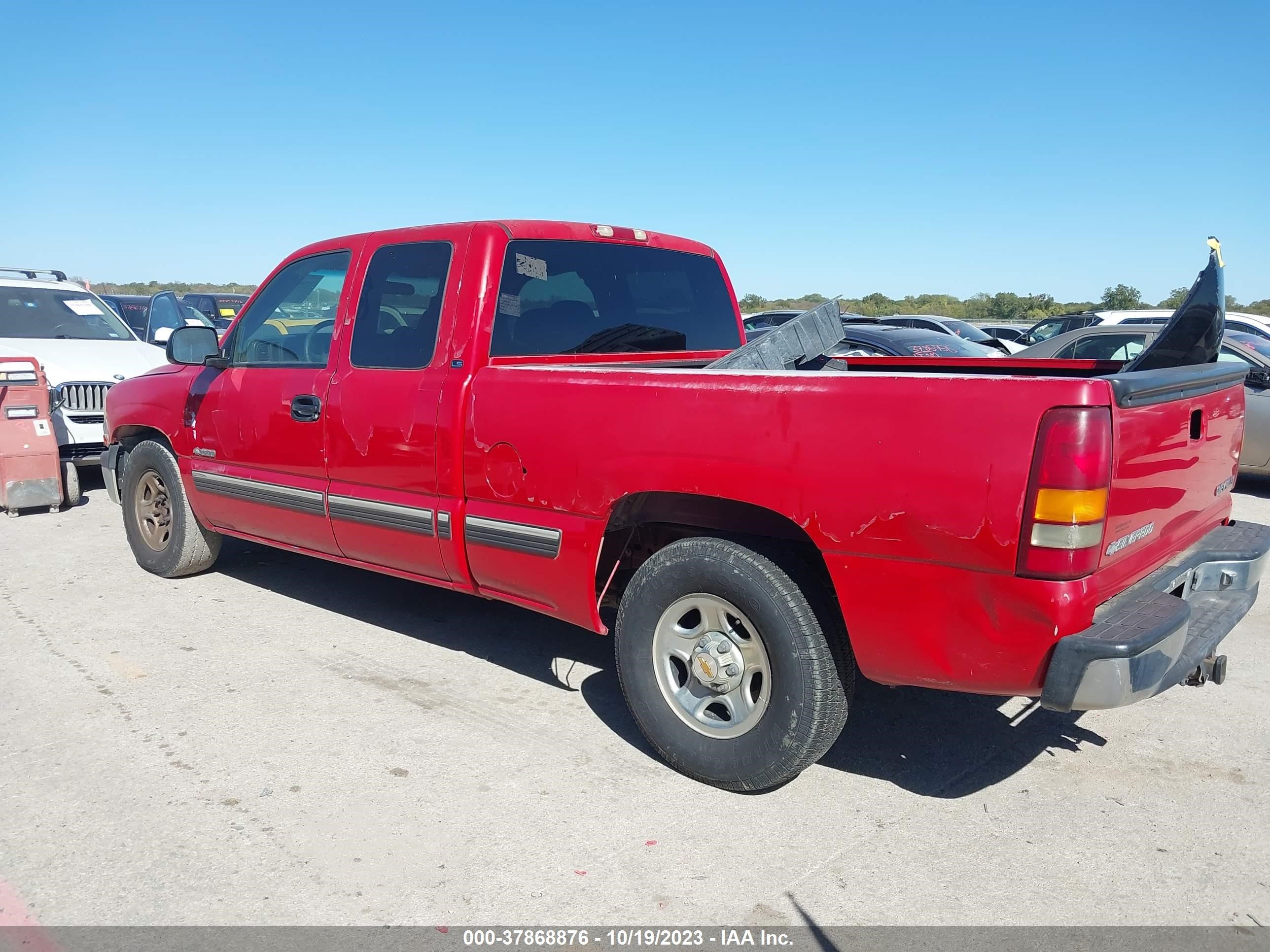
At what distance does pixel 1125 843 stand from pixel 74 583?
19.0 ft

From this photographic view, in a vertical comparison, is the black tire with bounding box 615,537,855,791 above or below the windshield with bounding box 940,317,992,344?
below

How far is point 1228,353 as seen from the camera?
9.20 m

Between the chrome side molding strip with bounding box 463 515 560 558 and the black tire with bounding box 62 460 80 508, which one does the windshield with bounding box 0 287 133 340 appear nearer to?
the black tire with bounding box 62 460 80 508

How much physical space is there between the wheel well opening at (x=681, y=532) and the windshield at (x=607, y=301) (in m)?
0.97

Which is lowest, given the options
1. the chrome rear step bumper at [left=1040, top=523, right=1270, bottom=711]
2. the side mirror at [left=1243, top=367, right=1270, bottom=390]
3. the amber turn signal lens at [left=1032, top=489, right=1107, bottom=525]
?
the chrome rear step bumper at [left=1040, top=523, right=1270, bottom=711]

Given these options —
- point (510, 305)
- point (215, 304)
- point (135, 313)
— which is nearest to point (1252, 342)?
point (510, 305)

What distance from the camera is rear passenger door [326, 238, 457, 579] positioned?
13.8ft

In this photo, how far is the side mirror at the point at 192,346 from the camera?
5402 mm

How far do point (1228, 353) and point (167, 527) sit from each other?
29.5 ft

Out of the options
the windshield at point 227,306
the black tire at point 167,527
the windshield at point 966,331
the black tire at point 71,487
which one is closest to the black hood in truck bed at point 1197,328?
the black tire at point 167,527

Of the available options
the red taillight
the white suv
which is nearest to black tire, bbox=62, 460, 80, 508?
the white suv

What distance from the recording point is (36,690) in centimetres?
437

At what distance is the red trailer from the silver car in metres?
8.81

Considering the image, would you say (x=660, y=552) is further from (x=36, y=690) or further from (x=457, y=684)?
(x=36, y=690)
